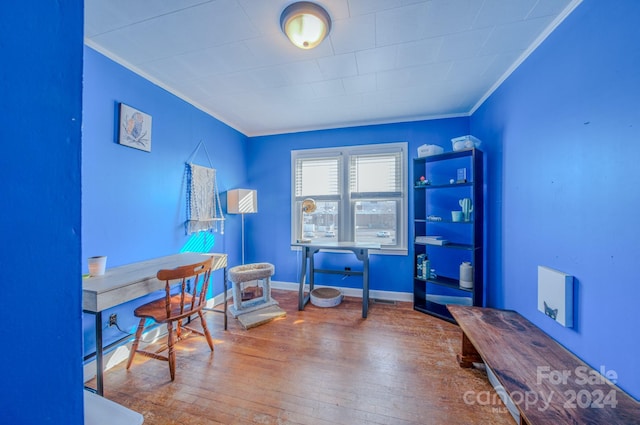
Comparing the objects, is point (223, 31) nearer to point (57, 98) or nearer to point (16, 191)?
point (57, 98)

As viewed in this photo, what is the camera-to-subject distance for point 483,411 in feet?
4.97

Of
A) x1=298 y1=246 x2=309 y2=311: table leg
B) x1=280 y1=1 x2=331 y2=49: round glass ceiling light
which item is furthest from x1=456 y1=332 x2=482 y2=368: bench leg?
x1=280 y1=1 x2=331 y2=49: round glass ceiling light

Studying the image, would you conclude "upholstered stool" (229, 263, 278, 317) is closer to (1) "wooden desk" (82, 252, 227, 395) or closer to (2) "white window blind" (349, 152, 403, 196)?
(1) "wooden desk" (82, 252, 227, 395)

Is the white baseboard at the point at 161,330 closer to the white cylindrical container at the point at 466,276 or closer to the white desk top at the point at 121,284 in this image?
the white desk top at the point at 121,284

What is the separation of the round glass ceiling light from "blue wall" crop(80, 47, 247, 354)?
154cm

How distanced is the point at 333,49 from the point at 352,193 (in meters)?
2.00

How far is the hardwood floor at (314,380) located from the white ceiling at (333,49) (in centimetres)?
236

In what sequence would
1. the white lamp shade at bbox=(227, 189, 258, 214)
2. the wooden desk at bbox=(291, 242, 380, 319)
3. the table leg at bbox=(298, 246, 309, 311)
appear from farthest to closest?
the white lamp shade at bbox=(227, 189, 258, 214), the table leg at bbox=(298, 246, 309, 311), the wooden desk at bbox=(291, 242, 380, 319)

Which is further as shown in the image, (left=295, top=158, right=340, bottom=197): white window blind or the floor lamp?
(left=295, top=158, right=340, bottom=197): white window blind

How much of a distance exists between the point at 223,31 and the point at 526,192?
2664mm

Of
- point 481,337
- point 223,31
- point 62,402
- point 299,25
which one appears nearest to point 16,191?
point 62,402

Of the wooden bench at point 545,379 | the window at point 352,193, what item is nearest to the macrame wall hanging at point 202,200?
the window at point 352,193

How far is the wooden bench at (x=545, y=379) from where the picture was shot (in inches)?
41.6

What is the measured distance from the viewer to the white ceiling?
4.97 feet
